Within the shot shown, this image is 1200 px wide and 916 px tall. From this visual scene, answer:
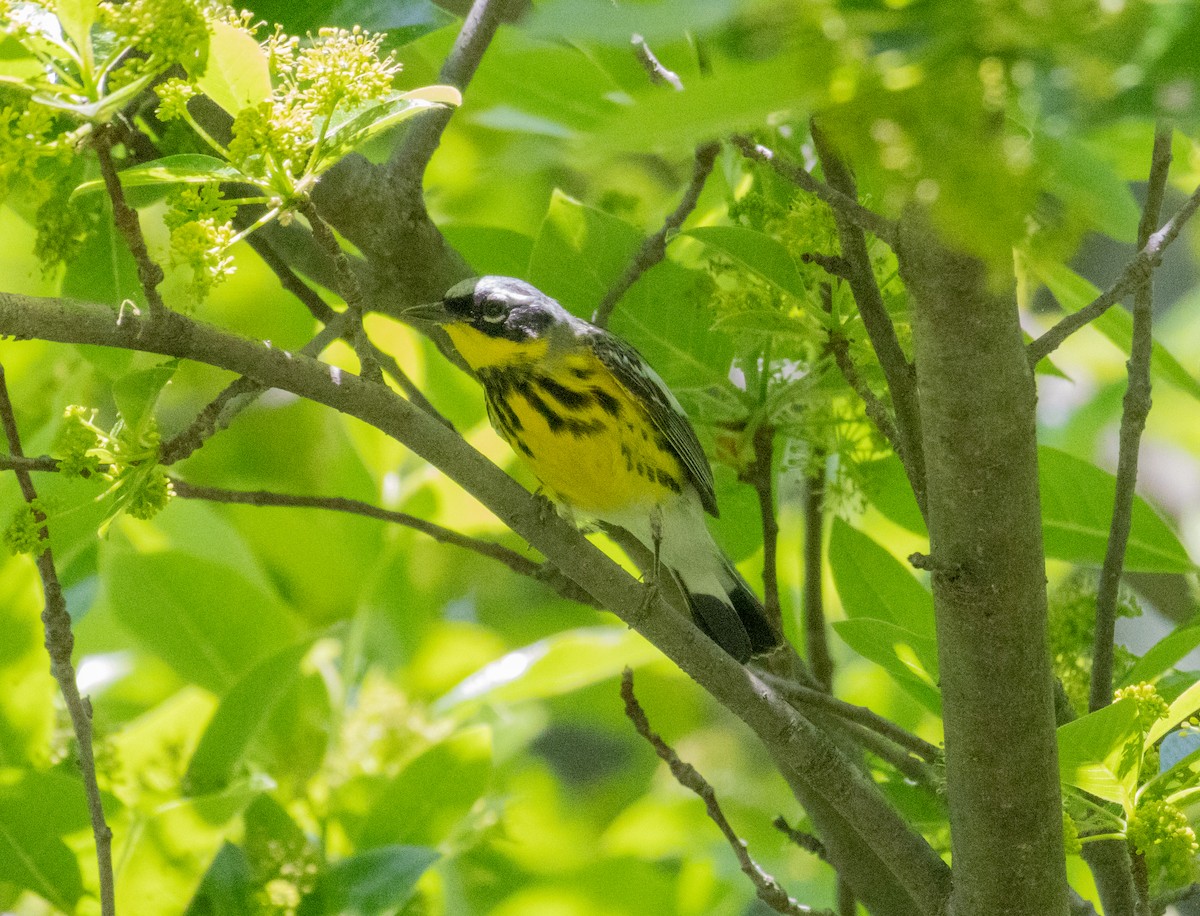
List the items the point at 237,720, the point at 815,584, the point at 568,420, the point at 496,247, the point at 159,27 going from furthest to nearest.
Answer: the point at 568,420 → the point at 496,247 → the point at 815,584 → the point at 237,720 → the point at 159,27

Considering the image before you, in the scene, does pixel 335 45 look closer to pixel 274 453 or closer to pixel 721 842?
pixel 721 842

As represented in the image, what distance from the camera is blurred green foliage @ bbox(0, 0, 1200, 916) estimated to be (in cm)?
74

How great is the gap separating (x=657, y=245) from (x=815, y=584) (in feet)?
2.39

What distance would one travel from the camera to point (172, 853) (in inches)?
82.1

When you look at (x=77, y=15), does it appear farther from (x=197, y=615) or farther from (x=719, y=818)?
(x=197, y=615)

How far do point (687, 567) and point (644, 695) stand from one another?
0.93m

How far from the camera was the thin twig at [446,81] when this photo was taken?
222cm

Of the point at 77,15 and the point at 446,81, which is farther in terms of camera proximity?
the point at 446,81

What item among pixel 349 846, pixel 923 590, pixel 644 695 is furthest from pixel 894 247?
pixel 644 695

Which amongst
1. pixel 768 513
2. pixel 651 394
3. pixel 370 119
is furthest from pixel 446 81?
pixel 651 394

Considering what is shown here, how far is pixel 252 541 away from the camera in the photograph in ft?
10.8

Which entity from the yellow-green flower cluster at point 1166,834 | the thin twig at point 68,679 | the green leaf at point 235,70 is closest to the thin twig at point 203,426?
the thin twig at point 68,679

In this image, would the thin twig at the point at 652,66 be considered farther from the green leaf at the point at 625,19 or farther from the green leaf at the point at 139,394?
the green leaf at the point at 625,19

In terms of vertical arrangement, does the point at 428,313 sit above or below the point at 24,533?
above
